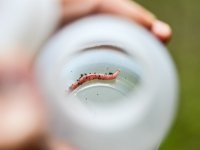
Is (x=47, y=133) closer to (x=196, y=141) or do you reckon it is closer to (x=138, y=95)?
(x=138, y=95)

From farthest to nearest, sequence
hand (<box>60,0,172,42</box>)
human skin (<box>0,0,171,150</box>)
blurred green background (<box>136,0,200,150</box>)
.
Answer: blurred green background (<box>136,0,200,150</box>), hand (<box>60,0,172,42</box>), human skin (<box>0,0,171,150</box>)

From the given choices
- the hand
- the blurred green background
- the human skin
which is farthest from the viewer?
the blurred green background

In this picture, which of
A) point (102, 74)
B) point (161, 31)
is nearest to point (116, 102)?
point (102, 74)

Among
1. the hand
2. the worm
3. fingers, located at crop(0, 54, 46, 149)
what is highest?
the hand

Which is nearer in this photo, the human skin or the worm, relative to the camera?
the human skin

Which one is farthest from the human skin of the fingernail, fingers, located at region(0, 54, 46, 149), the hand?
the fingernail

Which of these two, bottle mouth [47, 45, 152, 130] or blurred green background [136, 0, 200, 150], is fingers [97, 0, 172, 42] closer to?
bottle mouth [47, 45, 152, 130]
